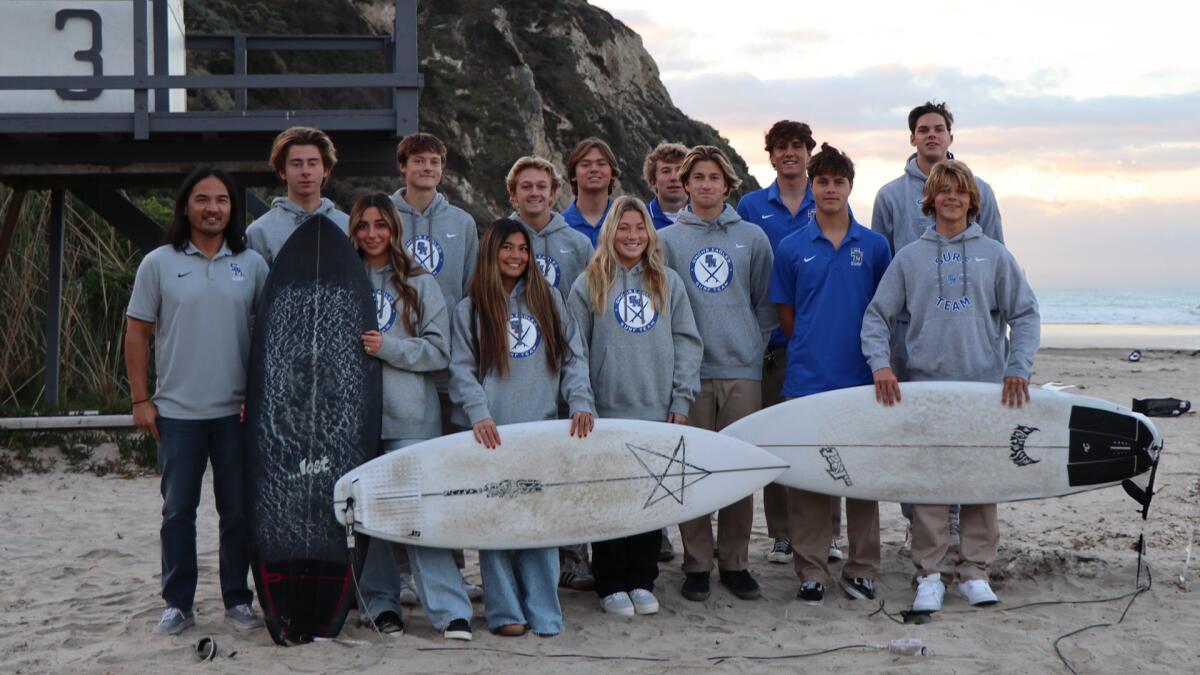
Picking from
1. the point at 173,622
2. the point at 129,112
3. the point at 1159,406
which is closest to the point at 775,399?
the point at 1159,406

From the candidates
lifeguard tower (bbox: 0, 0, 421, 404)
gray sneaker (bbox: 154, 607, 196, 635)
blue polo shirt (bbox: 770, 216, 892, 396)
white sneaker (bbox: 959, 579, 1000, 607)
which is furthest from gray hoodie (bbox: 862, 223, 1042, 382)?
lifeguard tower (bbox: 0, 0, 421, 404)

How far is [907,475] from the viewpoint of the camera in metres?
4.30

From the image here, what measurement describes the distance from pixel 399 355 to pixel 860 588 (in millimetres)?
1930

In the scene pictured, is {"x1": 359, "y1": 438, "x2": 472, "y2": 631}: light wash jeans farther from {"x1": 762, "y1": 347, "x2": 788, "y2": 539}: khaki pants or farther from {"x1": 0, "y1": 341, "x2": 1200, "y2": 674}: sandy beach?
{"x1": 762, "y1": 347, "x2": 788, "y2": 539}: khaki pants

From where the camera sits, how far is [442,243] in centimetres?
436

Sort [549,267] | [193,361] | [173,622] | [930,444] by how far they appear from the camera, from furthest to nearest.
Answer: [549,267], [930,444], [173,622], [193,361]

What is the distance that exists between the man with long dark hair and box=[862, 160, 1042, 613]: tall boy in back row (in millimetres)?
2240

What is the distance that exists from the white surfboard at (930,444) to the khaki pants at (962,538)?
5 cm

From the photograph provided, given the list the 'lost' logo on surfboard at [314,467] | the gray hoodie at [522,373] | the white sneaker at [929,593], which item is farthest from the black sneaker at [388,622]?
the white sneaker at [929,593]

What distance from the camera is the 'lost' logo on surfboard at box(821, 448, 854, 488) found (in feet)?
14.1

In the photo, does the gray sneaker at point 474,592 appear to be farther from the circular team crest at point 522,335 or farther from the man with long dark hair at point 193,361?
the circular team crest at point 522,335

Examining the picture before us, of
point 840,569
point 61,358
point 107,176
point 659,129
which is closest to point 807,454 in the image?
point 840,569

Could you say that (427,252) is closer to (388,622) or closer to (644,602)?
(388,622)

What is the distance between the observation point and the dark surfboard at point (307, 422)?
3.80 metres
